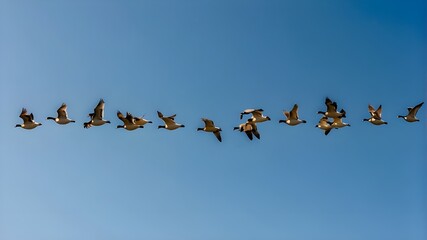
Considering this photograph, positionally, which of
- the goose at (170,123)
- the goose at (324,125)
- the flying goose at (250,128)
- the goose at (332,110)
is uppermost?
the goose at (324,125)

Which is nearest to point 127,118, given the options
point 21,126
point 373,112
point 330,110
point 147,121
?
point 147,121

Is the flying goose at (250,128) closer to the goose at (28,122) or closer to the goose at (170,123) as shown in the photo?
the goose at (170,123)

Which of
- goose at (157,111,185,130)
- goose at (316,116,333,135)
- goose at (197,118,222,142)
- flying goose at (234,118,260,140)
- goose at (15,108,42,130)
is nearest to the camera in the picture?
goose at (157,111,185,130)

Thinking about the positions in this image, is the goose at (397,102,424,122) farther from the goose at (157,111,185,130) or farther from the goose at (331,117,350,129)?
the goose at (157,111,185,130)

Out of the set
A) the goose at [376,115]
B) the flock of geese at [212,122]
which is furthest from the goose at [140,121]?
the goose at [376,115]

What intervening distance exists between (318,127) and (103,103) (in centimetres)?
1643

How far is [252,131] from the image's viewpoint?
49438mm

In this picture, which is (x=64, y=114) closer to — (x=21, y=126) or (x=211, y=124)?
(x=21, y=126)

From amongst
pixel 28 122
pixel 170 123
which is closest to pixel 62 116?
pixel 28 122

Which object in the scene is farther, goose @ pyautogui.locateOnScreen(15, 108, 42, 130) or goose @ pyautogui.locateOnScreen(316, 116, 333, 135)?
goose @ pyautogui.locateOnScreen(316, 116, 333, 135)

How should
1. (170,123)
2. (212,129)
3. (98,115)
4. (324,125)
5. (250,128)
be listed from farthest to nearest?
1. (324,125)
2. (212,129)
3. (170,123)
4. (250,128)
5. (98,115)

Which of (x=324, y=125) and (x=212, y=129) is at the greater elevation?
(x=324, y=125)

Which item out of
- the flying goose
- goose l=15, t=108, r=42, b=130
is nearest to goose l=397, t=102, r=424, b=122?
A: the flying goose

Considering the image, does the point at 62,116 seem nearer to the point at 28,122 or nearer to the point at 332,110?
the point at 28,122
